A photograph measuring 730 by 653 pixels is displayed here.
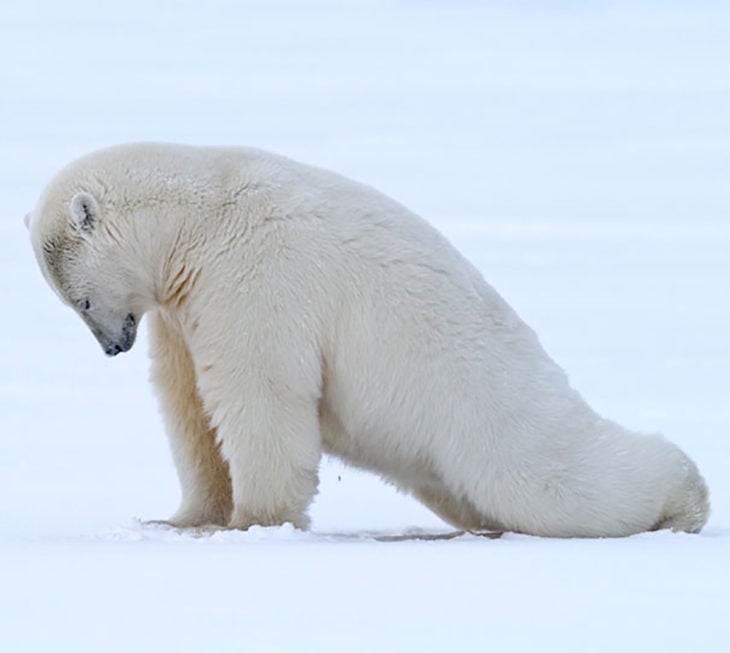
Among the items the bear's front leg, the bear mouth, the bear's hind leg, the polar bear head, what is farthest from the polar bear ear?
the bear's front leg

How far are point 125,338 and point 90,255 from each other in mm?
336

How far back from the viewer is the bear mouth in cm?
579

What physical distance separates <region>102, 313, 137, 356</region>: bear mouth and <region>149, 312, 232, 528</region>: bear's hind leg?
0.51 ft

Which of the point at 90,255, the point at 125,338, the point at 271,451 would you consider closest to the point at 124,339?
the point at 125,338

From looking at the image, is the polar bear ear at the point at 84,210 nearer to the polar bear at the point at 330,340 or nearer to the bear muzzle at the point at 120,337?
the polar bear at the point at 330,340

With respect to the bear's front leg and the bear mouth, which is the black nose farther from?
the bear's front leg

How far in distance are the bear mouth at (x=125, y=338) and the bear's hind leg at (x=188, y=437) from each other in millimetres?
157

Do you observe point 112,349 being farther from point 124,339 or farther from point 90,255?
point 90,255

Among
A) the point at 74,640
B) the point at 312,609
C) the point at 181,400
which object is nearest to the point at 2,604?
the point at 74,640

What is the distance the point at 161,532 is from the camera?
5.63 meters

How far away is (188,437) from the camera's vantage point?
603cm

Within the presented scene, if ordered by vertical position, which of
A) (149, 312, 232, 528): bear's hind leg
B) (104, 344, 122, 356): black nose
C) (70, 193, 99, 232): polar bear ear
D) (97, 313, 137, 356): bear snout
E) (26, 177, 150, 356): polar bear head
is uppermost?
(70, 193, 99, 232): polar bear ear

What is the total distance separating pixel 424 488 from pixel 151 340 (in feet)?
3.65

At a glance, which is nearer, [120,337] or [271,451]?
[271,451]
